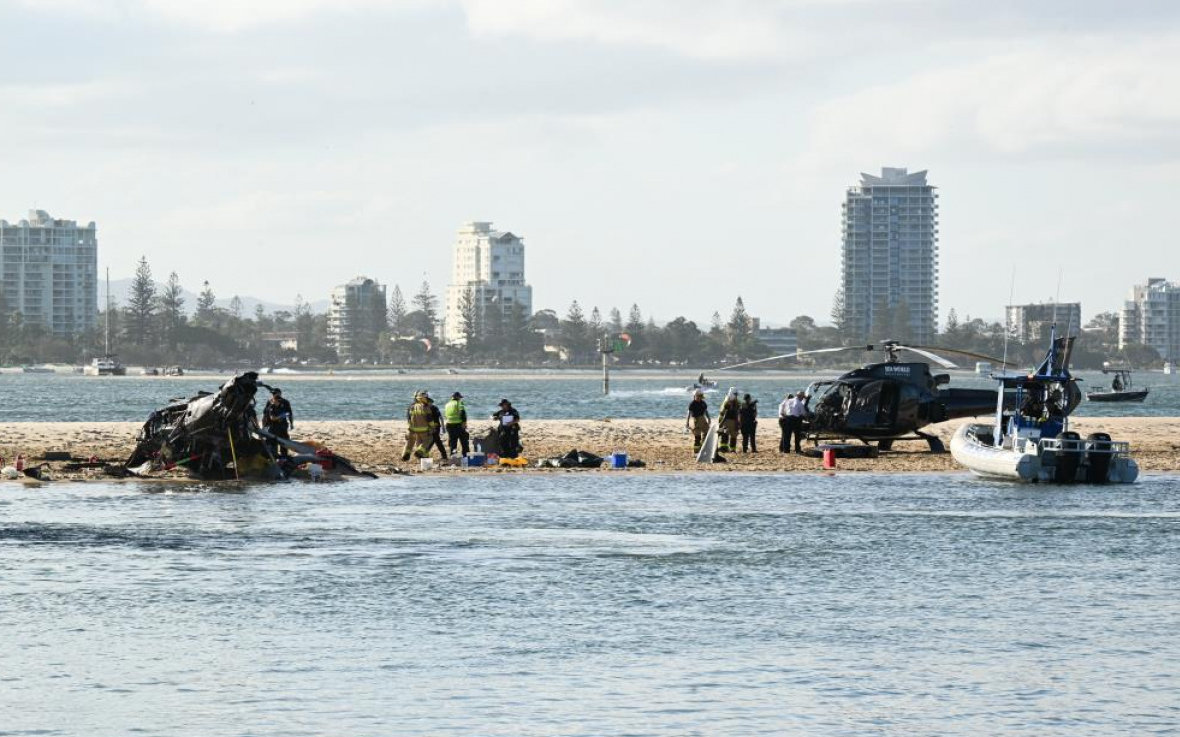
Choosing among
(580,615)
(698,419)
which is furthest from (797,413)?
(580,615)

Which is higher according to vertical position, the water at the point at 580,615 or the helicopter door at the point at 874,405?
the helicopter door at the point at 874,405

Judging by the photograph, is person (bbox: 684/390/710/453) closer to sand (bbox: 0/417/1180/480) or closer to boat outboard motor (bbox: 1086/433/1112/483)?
sand (bbox: 0/417/1180/480)

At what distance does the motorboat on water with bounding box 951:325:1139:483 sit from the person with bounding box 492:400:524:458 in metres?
11.1

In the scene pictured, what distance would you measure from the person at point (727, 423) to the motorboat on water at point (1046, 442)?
6.58 meters

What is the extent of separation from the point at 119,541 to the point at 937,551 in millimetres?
13853

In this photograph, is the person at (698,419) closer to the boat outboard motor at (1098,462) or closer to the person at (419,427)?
the person at (419,427)

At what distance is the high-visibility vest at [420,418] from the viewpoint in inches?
1740

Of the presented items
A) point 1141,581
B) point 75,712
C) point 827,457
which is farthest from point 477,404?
point 75,712

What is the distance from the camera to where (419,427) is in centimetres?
4528

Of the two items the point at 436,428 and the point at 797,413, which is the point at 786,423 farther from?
the point at 436,428

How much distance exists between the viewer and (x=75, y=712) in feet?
57.6

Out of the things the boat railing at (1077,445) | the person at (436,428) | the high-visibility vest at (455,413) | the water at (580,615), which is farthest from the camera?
the person at (436,428)

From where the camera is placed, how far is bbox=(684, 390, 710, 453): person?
47594 millimetres

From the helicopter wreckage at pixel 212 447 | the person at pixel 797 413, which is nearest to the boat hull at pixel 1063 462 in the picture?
the person at pixel 797 413
